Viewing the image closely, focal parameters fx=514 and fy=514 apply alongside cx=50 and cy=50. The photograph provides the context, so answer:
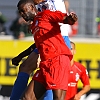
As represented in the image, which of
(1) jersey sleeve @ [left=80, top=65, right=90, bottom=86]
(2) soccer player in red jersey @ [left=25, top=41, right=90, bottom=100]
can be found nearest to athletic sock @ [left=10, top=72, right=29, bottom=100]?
(2) soccer player in red jersey @ [left=25, top=41, right=90, bottom=100]

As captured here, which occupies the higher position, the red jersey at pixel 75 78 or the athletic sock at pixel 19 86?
the athletic sock at pixel 19 86

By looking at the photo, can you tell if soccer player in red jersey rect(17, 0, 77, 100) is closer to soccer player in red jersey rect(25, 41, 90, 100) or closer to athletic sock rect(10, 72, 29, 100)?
athletic sock rect(10, 72, 29, 100)

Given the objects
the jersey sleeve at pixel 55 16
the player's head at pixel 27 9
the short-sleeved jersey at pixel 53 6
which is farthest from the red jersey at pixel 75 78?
the jersey sleeve at pixel 55 16

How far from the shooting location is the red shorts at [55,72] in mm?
5520

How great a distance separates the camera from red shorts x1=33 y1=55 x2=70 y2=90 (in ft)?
18.1

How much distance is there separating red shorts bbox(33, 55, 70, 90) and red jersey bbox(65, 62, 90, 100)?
1695 millimetres

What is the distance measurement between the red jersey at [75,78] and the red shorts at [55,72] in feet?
5.56

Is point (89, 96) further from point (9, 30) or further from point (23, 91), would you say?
point (23, 91)

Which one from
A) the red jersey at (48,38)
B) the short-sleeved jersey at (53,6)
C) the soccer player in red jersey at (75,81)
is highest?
the short-sleeved jersey at (53,6)

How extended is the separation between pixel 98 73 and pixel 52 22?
165 inches

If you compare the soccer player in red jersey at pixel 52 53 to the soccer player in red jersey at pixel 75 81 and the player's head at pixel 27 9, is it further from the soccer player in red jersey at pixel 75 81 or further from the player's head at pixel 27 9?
the soccer player in red jersey at pixel 75 81

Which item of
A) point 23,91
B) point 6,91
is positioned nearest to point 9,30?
point 6,91

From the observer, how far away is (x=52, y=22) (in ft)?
18.1

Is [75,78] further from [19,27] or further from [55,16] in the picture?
[19,27]
